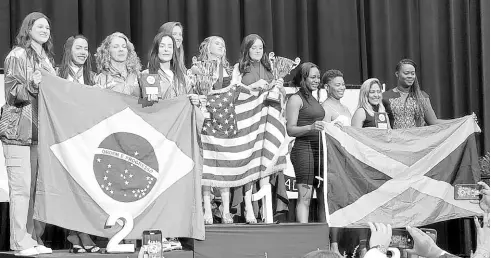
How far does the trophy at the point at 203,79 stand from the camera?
21.0 ft

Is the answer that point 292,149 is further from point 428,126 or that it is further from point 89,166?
point 89,166

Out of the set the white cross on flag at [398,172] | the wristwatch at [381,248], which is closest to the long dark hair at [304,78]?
the white cross on flag at [398,172]

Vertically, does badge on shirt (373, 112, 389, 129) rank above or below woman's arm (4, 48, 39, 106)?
below

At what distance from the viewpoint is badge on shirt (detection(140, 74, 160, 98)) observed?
591 centimetres

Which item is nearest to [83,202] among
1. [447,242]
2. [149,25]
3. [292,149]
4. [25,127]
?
[25,127]

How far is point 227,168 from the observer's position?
6.59m

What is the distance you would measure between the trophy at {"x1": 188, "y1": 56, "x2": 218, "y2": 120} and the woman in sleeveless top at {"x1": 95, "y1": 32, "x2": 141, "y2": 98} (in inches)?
16.8

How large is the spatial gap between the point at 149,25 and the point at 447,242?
3736mm

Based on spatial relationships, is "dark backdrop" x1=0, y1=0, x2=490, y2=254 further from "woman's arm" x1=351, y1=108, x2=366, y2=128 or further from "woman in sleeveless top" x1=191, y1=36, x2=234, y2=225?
"woman's arm" x1=351, y1=108, x2=366, y2=128

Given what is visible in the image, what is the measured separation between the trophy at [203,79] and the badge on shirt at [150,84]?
0.46m

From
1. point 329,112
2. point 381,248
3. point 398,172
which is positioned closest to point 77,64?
point 329,112

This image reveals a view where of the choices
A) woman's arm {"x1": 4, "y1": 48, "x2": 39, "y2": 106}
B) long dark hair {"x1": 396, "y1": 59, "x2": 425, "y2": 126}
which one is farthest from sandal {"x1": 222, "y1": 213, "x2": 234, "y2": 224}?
long dark hair {"x1": 396, "y1": 59, "x2": 425, "y2": 126}

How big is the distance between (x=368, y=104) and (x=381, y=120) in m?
0.19

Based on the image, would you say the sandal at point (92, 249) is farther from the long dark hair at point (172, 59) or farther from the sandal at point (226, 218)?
the long dark hair at point (172, 59)
